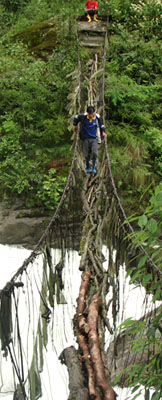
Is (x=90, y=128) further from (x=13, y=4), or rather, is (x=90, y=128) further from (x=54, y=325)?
(x=13, y=4)

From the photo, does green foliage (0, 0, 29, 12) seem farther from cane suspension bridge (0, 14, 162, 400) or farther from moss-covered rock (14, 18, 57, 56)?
cane suspension bridge (0, 14, 162, 400)

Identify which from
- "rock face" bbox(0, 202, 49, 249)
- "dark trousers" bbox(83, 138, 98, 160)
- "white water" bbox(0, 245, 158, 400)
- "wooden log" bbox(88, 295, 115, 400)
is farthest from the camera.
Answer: "rock face" bbox(0, 202, 49, 249)

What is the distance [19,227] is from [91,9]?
5.72 metres

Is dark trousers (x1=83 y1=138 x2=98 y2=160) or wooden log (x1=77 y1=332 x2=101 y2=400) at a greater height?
dark trousers (x1=83 y1=138 x2=98 y2=160)

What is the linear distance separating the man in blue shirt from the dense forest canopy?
165 centimetres

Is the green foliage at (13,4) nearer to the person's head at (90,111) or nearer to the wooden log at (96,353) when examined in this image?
the person's head at (90,111)

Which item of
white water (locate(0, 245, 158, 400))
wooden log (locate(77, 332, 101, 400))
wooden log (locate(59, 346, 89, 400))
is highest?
wooden log (locate(77, 332, 101, 400))

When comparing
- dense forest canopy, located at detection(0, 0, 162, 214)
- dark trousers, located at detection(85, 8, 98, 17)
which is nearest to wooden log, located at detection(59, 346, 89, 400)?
dense forest canopy, located at detection(0, 0, 162, 214)

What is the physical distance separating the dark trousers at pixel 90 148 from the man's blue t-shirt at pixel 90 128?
81mm

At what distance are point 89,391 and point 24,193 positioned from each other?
19.1ft

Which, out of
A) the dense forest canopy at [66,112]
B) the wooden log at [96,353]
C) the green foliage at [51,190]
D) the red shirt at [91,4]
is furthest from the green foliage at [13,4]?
the wooden log at [96,353]

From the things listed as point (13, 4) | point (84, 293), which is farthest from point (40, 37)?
point (84, 293)

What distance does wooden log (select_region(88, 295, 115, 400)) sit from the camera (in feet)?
10.2

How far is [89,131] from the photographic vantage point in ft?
20.5
